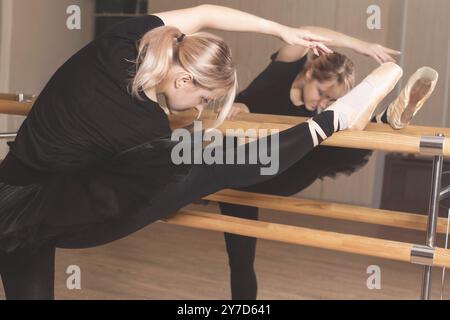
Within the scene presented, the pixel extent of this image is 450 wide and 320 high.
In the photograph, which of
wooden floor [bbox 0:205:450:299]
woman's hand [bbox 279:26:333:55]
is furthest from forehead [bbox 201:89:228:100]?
wooden floor [bbox 0:205:450:299]

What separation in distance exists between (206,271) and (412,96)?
170 cm

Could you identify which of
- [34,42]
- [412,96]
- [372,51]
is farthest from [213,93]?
[34,42]

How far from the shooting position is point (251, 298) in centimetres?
215

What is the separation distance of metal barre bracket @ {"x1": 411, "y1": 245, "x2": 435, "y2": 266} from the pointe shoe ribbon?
33 centimetres

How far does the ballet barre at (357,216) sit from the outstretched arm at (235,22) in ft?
0.65

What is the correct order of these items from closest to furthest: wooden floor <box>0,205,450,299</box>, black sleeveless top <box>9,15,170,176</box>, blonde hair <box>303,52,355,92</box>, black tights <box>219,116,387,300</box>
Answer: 1. black sleeveless top <box>9,15,170,176</box>
2. black tights <box>219,116,387,300</box>
3. blonde hair <box>303,52,355,92</box>
4. wooden floor <box>0,205,450,299</box>

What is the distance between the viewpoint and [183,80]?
4.58 ft

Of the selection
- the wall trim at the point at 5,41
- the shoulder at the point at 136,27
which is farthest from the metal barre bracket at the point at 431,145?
the wall trim at the point at 5,41

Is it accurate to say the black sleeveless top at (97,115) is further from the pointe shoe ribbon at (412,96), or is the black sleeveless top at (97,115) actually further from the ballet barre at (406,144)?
the pointe shoe ribbon at (412,96)

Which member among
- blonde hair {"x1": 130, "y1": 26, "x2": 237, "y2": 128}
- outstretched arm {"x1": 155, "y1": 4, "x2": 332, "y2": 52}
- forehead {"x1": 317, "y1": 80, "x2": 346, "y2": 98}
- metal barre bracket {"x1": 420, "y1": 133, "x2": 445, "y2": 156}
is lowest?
metal barre bracket {"x1": 420, "y1": 133, "x2": 445, "y2": 156}

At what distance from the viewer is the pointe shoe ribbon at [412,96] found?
4.81 ft

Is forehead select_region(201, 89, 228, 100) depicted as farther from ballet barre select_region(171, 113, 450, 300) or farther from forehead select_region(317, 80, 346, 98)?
forehead select_region(317, 80, 346, 98)

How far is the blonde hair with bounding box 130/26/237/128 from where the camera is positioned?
1380 mm
